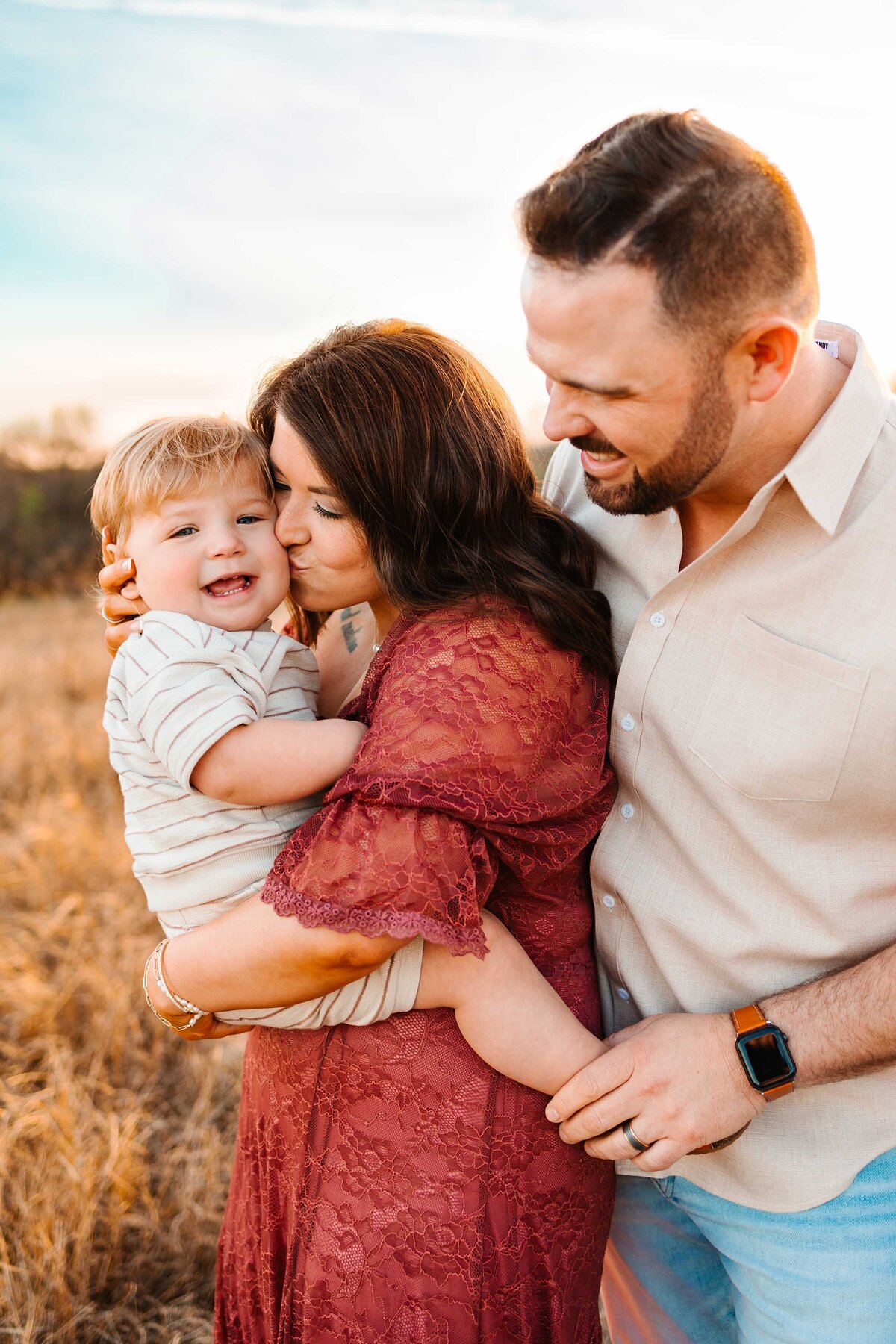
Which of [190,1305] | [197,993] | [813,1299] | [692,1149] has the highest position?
[197,993]

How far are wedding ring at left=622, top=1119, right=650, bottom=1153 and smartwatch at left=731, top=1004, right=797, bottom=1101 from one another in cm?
21

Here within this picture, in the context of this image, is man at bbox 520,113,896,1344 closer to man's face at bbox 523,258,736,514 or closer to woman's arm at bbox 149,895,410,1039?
man's face at bbox 523,258,736,514

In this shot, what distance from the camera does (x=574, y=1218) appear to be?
1831 mm

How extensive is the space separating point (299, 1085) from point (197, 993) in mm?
250

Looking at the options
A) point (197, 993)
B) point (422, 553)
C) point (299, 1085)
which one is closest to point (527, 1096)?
point (299, 1085)

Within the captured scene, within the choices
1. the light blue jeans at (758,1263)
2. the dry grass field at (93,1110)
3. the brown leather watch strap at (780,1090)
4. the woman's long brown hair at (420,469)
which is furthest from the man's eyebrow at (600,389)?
the dry grass field at (93,1110)

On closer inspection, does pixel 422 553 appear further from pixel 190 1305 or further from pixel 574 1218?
pixel 190 1305

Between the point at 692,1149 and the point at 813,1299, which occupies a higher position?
the point at 692,1149

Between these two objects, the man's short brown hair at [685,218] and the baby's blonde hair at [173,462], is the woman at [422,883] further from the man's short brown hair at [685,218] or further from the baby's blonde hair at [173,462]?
the man's short brown hair at [685,218]

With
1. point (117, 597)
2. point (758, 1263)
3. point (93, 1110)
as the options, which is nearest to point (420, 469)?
point (117, 597)

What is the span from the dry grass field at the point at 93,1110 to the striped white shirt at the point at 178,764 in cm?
133

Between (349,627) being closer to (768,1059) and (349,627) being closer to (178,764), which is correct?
(178,764)

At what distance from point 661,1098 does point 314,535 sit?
1208 millimetres

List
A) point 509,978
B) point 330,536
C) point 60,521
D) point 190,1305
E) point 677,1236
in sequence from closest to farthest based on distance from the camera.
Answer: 1. point 509,978
2. point 330,536
3. point 677,1236
4. point 190,1305
5. point 60,521
